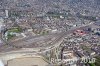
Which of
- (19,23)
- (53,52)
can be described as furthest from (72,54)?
(19,23)

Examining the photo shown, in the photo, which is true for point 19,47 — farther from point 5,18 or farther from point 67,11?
point 67,11

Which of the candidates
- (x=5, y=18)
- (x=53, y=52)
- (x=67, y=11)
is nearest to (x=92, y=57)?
(x=53, y=52)

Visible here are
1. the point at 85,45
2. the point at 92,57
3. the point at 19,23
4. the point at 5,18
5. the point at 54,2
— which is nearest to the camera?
the point at 92,57

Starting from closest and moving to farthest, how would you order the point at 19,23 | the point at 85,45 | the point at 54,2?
the point at 85,45 → the point at 19,23 → the point at 54,2

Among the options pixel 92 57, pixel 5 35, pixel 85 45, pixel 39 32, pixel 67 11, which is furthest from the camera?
pixel 67 11

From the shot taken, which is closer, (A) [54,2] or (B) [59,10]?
(B) [59,10]

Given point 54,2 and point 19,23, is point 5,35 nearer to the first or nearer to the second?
point 19,23
